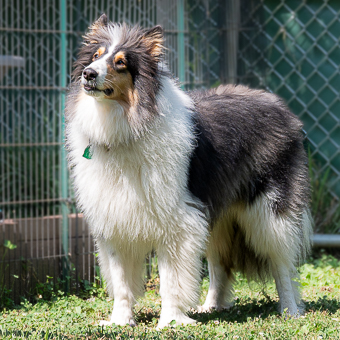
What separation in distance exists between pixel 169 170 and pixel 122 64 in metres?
0.77

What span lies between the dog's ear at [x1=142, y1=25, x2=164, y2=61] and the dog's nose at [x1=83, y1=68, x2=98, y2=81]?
1.54 ft

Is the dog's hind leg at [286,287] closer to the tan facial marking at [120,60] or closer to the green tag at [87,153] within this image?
the green tag at [87,153]

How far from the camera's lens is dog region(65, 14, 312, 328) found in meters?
3.67

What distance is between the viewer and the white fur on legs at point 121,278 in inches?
156

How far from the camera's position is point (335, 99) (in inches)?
259

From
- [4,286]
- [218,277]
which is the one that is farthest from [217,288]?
[4,286]

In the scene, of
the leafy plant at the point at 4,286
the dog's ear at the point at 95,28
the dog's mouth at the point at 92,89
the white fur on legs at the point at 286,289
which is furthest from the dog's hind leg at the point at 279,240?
the leafy plant at the point at 4,286

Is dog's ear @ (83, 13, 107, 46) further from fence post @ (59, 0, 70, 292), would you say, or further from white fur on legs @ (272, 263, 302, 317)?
white fur on legs @ (272, 263, 302, 317)

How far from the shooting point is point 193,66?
20.0 ft

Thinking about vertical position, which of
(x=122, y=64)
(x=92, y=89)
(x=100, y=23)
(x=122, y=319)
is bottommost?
(x=122, y=319)

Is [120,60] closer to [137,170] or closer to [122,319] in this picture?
[137,170]

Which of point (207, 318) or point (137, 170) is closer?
point (137, 170)

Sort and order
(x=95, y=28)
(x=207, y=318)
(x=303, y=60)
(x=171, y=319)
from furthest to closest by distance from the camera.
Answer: (x=303, y=60)
(x=207, y=318)
(x=95, y=28)
(x=171, y=319)

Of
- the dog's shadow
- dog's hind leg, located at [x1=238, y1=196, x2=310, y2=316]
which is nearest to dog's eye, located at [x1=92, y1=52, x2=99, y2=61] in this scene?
dog's hind leg, located at [x1=238, y1=196, x2=310, y2=316]
